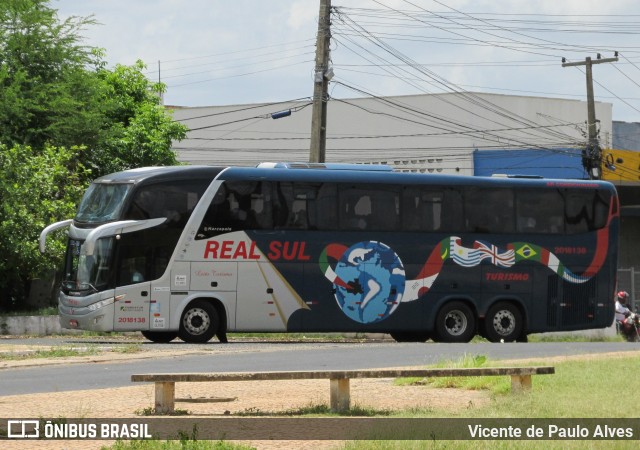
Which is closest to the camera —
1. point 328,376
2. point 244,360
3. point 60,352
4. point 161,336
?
point 328,376

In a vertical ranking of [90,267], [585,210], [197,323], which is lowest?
[197,323]

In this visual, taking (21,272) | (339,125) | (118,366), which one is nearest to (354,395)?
(118,366)

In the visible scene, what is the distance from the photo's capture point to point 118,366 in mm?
21031

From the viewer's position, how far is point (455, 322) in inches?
1182

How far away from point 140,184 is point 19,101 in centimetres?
1110

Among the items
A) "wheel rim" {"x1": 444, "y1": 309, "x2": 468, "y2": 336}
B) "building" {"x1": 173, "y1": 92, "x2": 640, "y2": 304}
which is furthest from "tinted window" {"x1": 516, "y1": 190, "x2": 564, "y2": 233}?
"building" {"x1": 173, "y1": 92, "x2": 640, "y2": 304}

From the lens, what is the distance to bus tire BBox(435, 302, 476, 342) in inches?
1165

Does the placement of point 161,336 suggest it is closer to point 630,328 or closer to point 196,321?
point 196,321

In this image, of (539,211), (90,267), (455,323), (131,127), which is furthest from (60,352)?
(131,127)

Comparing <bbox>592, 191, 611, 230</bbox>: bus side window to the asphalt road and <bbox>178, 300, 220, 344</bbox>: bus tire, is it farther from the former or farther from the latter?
<bbox>178, 300, 220, 344</bbox>: bus tire

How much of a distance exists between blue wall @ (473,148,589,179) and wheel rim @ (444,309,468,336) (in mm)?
30973

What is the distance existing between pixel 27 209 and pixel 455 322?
40.4 feet

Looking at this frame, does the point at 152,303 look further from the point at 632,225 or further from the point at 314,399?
the point at 632,225

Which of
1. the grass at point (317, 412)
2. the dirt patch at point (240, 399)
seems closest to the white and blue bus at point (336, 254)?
the dirt patch at point (240, 399)
